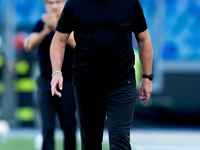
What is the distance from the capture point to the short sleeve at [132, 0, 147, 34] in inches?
184

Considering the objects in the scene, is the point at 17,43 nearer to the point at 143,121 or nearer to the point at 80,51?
the point at 143,121

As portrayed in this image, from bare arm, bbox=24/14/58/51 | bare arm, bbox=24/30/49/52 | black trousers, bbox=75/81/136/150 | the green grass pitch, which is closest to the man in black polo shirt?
black trousers, bbox=75/81/136/150

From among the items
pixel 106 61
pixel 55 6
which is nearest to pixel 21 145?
pixel 55 6

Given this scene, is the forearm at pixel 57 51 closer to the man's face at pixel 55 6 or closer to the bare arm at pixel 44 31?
the bare arm at pixel 44 31

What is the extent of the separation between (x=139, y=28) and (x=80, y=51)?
48 centimetres

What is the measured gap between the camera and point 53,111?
6.11 metres

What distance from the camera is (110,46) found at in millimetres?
4570

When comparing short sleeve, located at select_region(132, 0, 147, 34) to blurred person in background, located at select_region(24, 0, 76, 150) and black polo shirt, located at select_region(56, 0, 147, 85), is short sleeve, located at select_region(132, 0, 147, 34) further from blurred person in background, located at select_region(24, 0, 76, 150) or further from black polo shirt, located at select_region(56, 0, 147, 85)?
blurred person in background, located at select_region(24, 0, 76, 150)

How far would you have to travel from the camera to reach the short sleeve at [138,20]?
467cm

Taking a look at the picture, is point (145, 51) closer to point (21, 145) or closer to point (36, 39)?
point (36, 39)

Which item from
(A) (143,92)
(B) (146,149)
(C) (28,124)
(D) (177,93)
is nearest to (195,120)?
(D) (177,93)

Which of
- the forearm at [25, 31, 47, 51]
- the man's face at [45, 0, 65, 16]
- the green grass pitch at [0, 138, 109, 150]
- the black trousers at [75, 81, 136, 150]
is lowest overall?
the green grass pitch at [0, 138, 109, 150]

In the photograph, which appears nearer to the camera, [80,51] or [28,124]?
[80,51]

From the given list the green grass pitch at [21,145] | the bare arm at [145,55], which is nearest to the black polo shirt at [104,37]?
the bare arm at [145,55]
